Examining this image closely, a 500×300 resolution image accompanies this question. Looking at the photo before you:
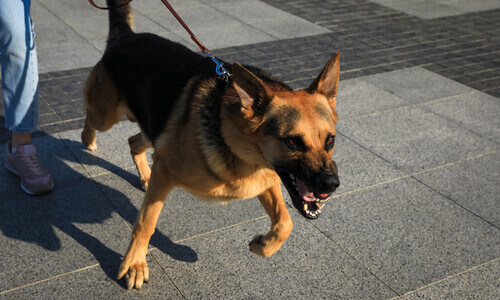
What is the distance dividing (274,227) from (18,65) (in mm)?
2550

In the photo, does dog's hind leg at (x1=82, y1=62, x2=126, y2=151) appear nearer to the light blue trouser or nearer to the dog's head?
the light blue trouser

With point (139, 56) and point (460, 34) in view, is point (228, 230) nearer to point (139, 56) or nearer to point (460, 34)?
point (139, 56)

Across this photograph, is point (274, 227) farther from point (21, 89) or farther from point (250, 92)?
point (21, 89)

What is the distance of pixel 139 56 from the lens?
4301 millimetres

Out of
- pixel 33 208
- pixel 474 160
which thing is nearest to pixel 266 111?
pixel 33 208

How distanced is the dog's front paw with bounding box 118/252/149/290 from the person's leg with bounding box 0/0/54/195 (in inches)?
51.8

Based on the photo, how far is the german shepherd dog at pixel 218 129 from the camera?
3.19 m

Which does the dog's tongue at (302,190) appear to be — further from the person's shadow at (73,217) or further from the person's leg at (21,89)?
the person's leg at (21,89)

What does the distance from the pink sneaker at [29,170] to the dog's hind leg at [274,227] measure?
6.27ft

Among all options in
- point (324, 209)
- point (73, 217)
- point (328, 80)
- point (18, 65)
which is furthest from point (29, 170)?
point (328, 80)

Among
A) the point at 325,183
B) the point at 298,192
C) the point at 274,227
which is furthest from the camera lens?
the point at 274,227

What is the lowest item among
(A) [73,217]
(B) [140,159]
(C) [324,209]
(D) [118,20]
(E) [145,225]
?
(A) [73,217]

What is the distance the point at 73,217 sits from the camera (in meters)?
4.41

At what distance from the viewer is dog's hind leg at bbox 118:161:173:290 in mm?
3740
